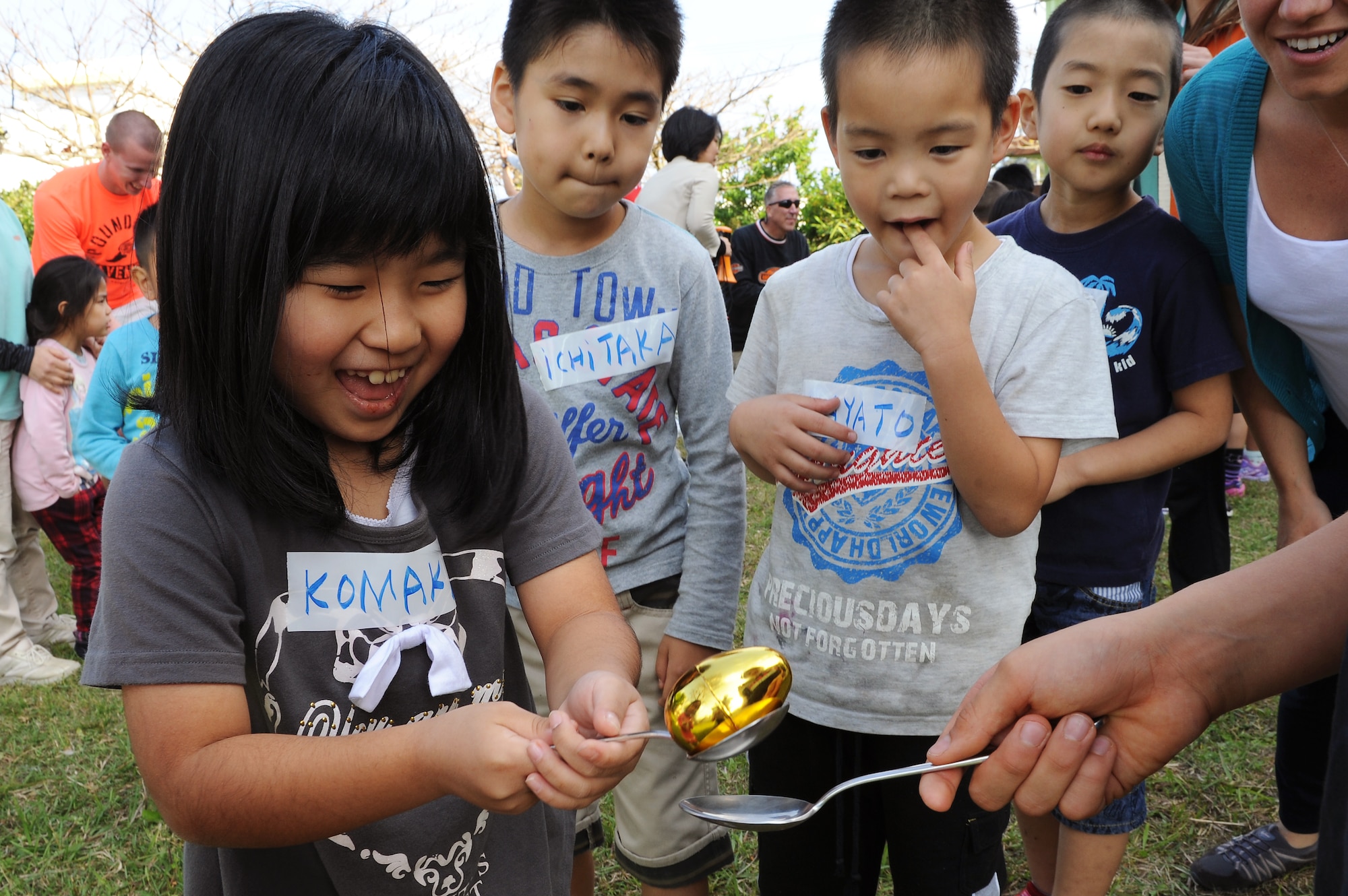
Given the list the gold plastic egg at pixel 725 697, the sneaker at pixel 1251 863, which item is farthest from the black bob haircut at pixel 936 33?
the sneaker at pixel 1251 863

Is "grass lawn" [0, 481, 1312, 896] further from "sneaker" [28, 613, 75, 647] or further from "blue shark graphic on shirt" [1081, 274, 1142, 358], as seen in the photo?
"blue shark graphic on shirt" [1081, 274, 1142, 358]

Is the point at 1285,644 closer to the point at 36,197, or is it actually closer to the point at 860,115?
the point at 860,115

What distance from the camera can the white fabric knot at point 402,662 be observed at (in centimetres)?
108

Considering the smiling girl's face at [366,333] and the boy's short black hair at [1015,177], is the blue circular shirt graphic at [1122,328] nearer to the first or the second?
the smiling girl's face at [366,333]

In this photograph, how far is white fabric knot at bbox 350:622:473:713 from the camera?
1078 millimetres

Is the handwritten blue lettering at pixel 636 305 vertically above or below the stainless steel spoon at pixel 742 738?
above

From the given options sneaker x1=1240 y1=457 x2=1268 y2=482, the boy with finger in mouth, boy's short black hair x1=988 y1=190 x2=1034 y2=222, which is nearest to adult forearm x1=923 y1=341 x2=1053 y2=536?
the boy with finger in mouth

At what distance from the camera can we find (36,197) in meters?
4.57

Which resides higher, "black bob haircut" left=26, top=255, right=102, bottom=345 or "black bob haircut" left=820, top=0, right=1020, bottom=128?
"black bob haircut" left=820, top=0, right=1020, bottom=128

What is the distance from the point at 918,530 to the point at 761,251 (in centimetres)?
664

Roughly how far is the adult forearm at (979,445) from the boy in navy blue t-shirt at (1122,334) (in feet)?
1.23

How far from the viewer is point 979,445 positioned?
1.31m

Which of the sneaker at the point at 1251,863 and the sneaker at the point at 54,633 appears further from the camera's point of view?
the sneaker at the point at 54,633

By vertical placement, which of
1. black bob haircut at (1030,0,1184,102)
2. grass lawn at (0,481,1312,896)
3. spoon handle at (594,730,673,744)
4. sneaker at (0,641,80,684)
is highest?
black bob haircut at (1030,0,1184,102)
